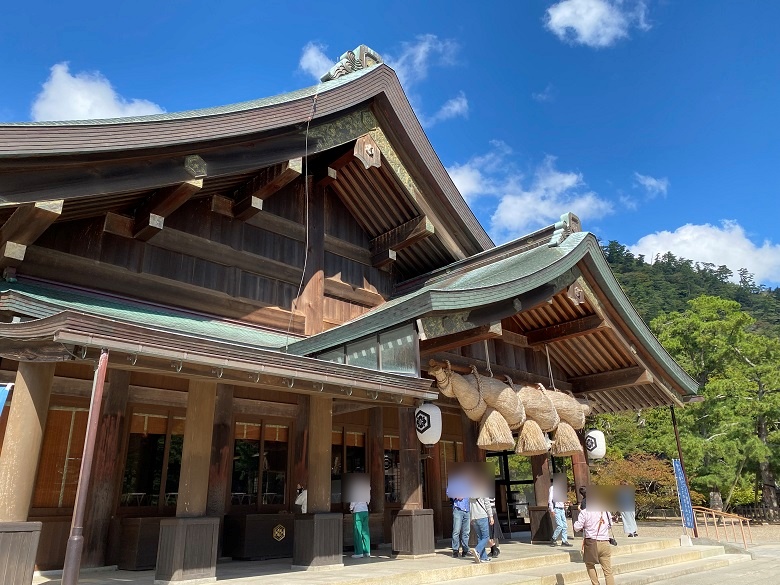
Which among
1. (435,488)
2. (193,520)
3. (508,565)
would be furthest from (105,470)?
(435,488)

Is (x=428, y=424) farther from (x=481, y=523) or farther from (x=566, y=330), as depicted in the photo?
(x=566, y=330)

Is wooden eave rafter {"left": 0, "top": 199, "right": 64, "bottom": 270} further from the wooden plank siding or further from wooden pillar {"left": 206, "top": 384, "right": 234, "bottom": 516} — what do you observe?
wooden pillar {"left": 206, "top": 384, "right": 234, "bottom": 516}

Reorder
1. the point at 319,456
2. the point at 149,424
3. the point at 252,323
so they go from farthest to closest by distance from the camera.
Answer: the point at 252,323 → the point at 149,424 → the point at 319,456

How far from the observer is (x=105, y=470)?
8.09 m

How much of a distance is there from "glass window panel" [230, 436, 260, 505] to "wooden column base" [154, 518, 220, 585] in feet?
10.2

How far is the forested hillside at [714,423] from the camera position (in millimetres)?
25953

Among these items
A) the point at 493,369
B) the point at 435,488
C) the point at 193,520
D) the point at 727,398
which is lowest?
the point at 193,520

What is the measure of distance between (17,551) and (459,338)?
6264 millimetres

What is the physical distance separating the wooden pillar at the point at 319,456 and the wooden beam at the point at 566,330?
5.71 metres

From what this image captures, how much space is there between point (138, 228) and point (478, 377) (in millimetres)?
6177

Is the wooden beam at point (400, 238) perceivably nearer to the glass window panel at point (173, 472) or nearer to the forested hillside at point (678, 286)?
the glass window panel at point (173, 472)


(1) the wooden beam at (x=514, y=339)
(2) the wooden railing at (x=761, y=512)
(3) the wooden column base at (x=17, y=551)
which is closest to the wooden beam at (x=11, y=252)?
(3) the wooden column base at (x=17, y=551)

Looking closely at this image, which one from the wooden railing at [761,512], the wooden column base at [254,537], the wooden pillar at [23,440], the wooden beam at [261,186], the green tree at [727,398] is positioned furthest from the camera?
the wooden railing at [761,512]

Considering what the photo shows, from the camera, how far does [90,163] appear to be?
6.91m
